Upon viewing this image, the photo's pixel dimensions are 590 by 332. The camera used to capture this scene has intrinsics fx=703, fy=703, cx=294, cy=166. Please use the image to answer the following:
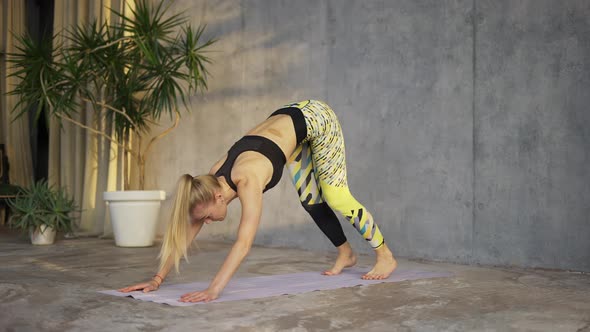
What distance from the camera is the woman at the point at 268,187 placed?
245 cm

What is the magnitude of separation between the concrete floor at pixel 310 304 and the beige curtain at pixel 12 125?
354cm

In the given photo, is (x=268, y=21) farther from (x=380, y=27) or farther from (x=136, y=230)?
(x=136, y=230)

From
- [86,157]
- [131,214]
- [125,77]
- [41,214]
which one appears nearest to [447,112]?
[131,214]

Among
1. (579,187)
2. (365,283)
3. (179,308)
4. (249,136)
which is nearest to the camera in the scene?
(179,308)

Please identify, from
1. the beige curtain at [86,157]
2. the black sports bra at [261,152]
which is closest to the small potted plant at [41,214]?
the beige curtain at [86,157]

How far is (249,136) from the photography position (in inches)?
110

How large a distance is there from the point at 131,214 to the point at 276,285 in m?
2.18

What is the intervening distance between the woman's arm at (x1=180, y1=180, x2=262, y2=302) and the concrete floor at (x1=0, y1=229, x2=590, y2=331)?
54mm

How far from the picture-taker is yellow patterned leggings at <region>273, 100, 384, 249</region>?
3049 millimetres

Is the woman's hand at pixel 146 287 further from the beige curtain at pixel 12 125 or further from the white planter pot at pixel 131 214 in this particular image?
the beige curtain at pixel 12 125

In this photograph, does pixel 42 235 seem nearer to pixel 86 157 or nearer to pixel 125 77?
pixel 86 157

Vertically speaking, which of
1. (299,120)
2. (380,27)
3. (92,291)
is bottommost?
(92,291)

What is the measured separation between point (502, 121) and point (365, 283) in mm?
1281

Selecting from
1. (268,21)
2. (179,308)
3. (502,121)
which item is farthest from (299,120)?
(268,21)
